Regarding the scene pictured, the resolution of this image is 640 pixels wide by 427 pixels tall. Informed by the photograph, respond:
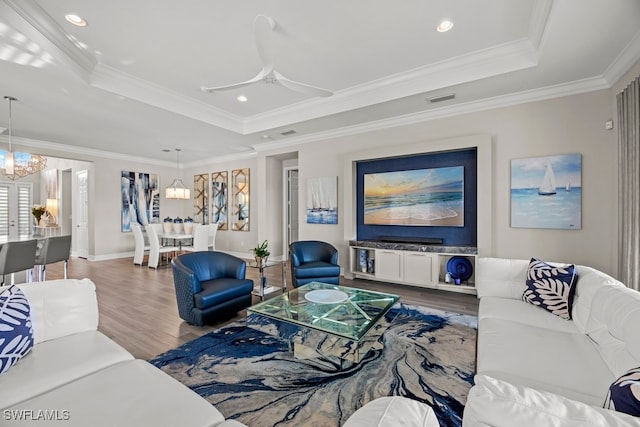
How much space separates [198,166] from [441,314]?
26.5 feet

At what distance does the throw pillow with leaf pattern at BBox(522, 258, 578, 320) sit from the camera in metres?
2.20

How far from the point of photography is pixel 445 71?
11.5ft

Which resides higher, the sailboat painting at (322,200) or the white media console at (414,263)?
the sailboat painting at (322,200)

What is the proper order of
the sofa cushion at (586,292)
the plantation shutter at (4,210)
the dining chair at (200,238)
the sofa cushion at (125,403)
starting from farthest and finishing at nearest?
the plantation shutter at (4,210), the dining chair at (200,238), the sofa cushion at (586,292), the sofa cushion at (125,403)

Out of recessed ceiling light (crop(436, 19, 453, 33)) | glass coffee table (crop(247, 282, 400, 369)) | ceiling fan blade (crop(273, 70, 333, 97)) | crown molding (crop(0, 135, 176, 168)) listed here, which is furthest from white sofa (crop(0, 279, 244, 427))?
crown molding (crop(0, 135, 176, 168))

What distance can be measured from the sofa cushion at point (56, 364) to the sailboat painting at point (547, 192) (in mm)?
4611

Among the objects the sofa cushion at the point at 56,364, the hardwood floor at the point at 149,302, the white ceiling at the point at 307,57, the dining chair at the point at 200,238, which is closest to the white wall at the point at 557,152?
the white ceiling at the point at 307,57

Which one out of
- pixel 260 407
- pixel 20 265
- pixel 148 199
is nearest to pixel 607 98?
pixel 260 407

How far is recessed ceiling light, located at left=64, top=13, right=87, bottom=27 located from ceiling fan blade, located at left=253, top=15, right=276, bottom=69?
1.66 m

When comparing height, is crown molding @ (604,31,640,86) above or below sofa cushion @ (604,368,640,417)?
above

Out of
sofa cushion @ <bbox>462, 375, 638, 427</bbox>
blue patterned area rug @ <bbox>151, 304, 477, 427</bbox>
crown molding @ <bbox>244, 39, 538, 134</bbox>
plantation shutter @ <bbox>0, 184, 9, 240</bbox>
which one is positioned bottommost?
blue patterned area rug @ <bbox>151, 304, 477, 427</bbox>

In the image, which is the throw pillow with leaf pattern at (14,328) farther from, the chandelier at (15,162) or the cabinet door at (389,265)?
the cabinet door at (389,265)

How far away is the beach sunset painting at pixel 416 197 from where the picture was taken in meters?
4.39

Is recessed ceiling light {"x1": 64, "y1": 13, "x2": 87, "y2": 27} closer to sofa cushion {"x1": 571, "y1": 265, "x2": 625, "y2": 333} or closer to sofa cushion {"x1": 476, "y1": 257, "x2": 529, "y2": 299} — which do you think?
sofa cushion {"x1": 476, "y1": 257, "x2": 529, "y2": 299}
